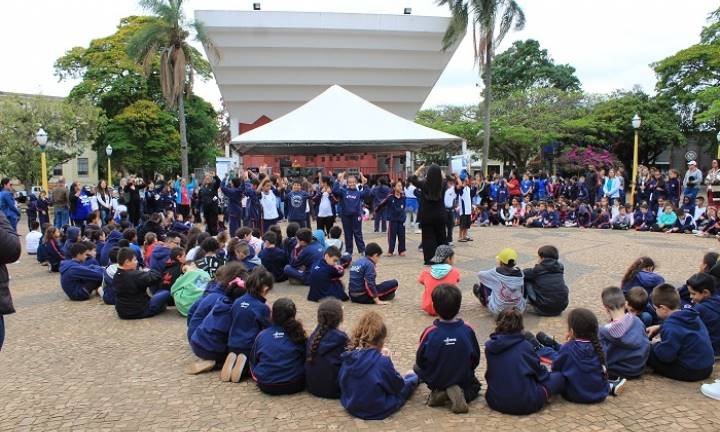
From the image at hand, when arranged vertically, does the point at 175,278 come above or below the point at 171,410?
above

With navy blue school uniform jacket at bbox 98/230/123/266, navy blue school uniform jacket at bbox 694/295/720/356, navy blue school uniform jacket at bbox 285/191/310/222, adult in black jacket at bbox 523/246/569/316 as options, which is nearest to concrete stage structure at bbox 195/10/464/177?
navy blue school uniform jacket at bbox 285/191/310/222

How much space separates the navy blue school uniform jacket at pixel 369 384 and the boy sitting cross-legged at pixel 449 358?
0.28 metres

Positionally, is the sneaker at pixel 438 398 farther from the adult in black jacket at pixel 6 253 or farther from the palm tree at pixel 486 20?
the palm tree at pixel 486 20

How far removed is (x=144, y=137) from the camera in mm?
33375

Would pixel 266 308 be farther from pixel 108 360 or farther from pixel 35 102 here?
pixel 35 102

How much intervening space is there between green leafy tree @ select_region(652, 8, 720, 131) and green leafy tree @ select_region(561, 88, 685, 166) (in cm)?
79

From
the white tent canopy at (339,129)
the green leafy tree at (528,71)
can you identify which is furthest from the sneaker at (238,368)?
the green leafy tree at (528,71)

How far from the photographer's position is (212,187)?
12508mm

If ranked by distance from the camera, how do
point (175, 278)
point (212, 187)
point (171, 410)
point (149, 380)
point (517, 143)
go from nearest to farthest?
point (171, 410) < point (149, 380) < point (175, 278) < point (212, 187) < point (517, 143)

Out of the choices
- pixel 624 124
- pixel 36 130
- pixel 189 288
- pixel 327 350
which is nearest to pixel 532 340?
pixel 327 350

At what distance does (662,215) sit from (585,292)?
836 centimetres

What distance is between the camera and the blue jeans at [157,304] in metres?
6.73

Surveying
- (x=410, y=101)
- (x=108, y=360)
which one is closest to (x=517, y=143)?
(x=410, y=101)

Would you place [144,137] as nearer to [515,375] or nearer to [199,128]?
[199,128]
